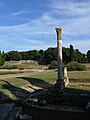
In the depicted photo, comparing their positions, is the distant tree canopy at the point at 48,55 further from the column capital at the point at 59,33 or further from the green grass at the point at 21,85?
the column capital at the point at 59,33

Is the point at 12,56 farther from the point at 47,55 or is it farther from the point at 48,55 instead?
the point at 48,55

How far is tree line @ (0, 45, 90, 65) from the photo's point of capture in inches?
3366

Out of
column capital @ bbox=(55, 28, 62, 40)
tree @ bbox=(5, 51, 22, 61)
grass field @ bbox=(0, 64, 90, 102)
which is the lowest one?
grass field @ bbox=(0, 64, 90, 102)

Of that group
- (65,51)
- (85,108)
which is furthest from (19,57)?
(85,108)

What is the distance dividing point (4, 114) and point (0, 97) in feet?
22.2

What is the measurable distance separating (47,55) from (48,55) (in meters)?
1.18

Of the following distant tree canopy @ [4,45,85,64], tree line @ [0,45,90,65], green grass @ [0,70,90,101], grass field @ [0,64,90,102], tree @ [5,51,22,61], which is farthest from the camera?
tree @ [5,51,22,61]

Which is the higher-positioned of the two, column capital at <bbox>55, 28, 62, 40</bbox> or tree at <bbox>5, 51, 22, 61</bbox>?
tree at <bbox>5, 51, 22, 61</bbox>

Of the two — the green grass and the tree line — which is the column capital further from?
the tree line

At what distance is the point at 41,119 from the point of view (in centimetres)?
1543

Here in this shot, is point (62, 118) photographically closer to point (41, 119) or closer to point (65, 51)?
point (41, 119)

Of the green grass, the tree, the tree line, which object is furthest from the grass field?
the tree

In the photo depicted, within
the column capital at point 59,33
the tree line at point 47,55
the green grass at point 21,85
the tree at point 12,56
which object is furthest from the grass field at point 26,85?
the tree at point 12,56

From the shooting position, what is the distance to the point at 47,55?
100m
